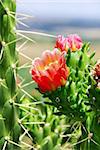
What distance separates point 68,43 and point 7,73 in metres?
0.31

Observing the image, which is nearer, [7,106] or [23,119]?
[7,106]

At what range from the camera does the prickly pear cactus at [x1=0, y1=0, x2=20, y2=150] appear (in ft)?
5.14

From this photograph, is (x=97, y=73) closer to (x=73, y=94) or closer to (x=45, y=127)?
(x=73, y=94)

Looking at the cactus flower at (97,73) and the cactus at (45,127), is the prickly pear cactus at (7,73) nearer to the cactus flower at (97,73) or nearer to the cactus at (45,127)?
the cactus at (45,127)

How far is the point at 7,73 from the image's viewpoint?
1566 millimetres

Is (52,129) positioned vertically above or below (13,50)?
below

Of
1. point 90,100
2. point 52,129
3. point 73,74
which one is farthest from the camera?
point 52,129

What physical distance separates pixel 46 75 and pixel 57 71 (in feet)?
0.11

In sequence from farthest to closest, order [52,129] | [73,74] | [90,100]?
[52,129] → [73,74] → [90,100]

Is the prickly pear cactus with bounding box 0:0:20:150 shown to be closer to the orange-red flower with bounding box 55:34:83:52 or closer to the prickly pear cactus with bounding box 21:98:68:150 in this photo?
the prickly pear cactus with bounding box 21:98:68:150

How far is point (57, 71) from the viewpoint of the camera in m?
1.60

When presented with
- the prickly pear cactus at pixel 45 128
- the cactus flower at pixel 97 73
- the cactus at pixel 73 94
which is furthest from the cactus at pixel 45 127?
the cactus flower at pixel 97 73

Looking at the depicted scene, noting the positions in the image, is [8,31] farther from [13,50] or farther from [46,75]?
[46,75]

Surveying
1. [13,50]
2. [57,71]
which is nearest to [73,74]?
[57,71]
